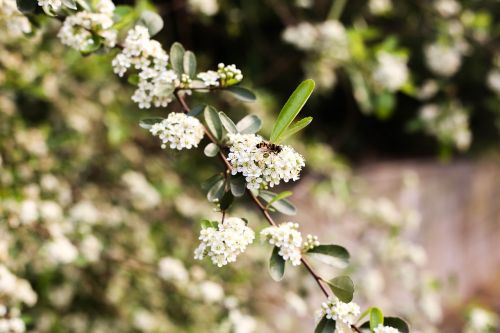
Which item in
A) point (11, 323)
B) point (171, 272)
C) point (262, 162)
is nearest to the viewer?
point (262, 162)

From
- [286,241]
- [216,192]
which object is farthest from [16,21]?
[286,241]

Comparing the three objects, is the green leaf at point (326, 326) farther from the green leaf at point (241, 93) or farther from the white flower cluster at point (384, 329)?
the green leaf at point (241, 93)

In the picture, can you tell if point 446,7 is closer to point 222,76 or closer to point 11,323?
point 222,76


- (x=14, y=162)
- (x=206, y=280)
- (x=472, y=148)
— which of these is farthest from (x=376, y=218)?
(x=472, y=148)

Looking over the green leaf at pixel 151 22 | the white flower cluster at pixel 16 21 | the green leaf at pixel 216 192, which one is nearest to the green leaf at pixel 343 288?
the green leaf at pixel 216 192

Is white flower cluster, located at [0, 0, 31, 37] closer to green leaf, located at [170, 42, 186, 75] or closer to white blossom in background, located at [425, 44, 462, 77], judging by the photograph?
green leaf, located at [170, 42, 186, 75]

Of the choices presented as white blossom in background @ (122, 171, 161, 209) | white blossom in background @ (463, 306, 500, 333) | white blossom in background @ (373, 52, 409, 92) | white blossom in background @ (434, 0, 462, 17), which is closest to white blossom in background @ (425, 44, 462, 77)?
white blossom in background @ (434, 0, 462, 17)
